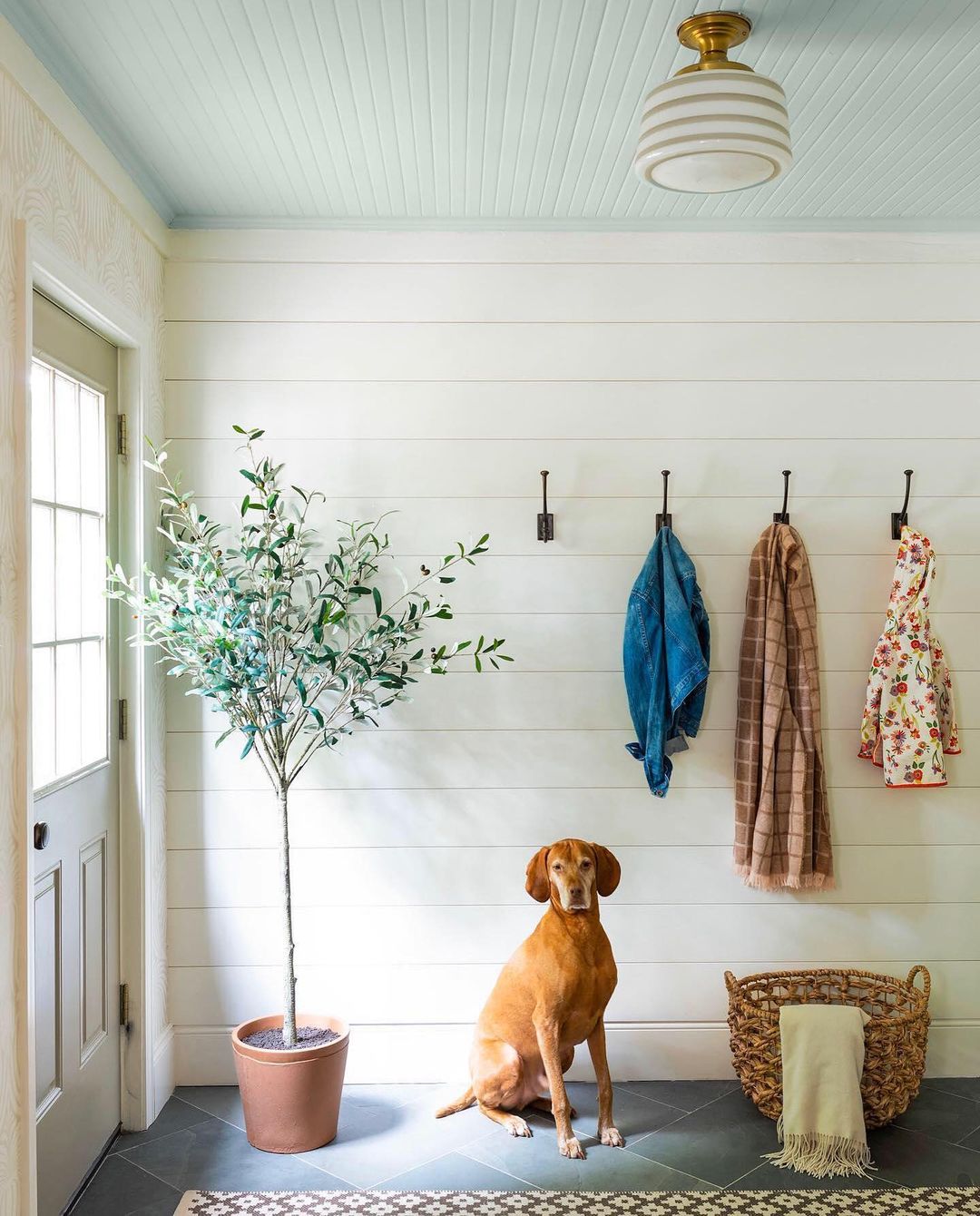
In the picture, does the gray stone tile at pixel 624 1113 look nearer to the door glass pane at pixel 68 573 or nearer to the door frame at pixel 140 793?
the door frame at pixel 140 793

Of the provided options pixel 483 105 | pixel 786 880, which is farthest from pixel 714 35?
pixel 786 880

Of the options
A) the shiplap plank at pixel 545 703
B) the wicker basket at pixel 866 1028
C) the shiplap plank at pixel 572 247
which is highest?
the shiplap plank at pixel 572 247

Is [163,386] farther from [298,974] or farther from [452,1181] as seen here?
[452,1181]

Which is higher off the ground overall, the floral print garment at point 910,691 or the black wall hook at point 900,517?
the black wall hook at point 900,517

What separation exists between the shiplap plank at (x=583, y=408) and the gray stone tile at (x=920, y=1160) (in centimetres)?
182

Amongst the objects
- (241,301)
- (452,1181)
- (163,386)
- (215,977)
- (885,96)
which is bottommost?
(452,1181)

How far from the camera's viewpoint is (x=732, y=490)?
321 centimetres

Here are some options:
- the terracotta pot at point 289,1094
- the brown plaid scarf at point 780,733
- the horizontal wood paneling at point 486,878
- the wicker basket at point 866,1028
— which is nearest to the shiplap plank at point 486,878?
the horizontal wood paneling at point 486,878

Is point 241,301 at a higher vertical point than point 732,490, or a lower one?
higher

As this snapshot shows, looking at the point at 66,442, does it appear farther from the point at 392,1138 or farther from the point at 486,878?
the point at 392,1138

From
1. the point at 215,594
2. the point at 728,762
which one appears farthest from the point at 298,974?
the point at 728,762

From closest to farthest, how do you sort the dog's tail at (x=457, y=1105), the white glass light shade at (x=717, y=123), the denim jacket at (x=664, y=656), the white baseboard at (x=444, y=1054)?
the white glass light shade at (x=717, y=123) < the dog's tail at (x=457, y=1105) < the denim jacket at (x=664, y=656) < the white baseboard at (x=444, y=1054)

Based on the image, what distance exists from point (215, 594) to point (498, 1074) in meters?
1.47

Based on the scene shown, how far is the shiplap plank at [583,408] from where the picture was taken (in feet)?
10.4
